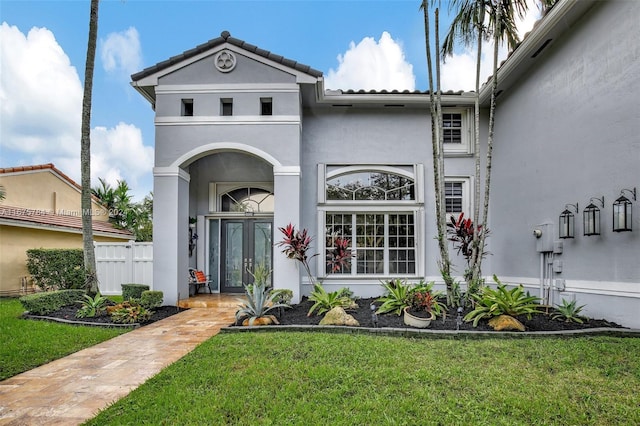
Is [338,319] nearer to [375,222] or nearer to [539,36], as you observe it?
[375,222]

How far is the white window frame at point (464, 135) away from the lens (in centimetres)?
1015

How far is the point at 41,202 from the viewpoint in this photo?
16109mm

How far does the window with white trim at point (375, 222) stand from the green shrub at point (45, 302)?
239 inches

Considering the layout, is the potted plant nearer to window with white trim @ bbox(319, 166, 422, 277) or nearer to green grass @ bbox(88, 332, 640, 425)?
green grass @ bbox(88, 332, 640, 425)

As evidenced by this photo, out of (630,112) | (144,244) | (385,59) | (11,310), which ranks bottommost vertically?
(11,310)

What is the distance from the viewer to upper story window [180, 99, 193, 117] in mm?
9227

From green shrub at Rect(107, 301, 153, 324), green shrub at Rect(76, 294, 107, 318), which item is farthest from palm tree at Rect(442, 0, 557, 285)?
green shrub at Rect(76, 294, 107, 318)

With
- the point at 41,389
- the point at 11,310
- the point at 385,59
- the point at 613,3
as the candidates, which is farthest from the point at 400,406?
the point at 385,59

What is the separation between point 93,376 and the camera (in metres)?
4.41

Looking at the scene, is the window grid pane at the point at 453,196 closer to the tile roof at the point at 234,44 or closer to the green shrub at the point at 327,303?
the green shrub at the point at 327,303

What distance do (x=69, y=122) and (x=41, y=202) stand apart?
372 centimetres

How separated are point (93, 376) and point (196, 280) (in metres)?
5.98

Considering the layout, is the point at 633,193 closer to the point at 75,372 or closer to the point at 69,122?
the point at 75,372

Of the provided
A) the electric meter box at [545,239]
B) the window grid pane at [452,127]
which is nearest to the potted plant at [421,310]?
the electric meter box at [545,239]
